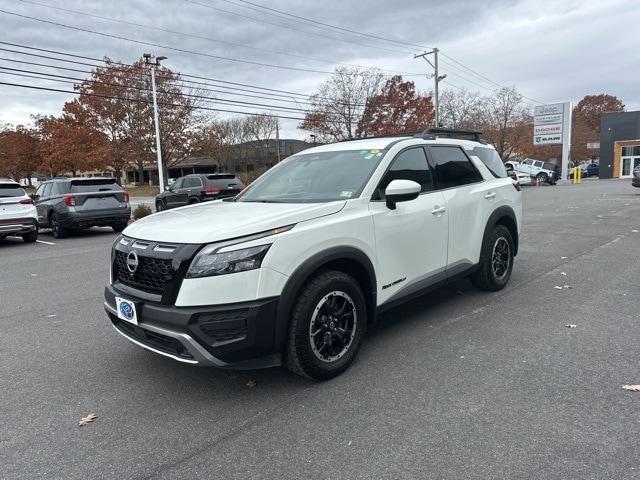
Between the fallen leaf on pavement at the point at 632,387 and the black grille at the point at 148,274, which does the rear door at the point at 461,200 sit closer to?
the fallen leaf on pavement at the point at 632,387

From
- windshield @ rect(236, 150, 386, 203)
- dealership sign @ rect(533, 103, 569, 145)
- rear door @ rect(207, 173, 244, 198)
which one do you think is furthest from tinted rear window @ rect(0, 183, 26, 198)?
dealership sign @ rect(533, 103, 569, 145)

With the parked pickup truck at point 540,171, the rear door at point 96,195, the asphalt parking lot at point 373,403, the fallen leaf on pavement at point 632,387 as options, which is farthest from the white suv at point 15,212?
the parked pickup truck at point 540,171

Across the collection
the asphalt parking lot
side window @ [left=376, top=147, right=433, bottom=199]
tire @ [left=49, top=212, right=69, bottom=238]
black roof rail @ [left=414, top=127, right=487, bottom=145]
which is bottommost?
the asphalt parking lot

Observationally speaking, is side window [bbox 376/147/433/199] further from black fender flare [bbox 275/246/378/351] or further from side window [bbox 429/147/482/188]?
black fender flare [bbox 275/246/378/351]

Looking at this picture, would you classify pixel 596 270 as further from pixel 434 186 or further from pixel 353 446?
pixel 353 446

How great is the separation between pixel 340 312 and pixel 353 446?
1.07 meters

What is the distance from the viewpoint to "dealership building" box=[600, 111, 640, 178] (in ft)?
159

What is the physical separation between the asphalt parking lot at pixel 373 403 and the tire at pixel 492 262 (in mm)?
269

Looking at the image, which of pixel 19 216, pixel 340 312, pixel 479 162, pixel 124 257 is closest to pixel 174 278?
pixel 124 257

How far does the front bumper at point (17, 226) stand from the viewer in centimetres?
1171

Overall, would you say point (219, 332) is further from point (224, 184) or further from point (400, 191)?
point (224, 184)

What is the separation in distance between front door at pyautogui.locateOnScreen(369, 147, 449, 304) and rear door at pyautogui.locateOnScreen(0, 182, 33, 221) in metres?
11.2

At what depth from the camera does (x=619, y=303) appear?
17.3 feet

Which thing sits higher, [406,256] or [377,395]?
[406,256]
